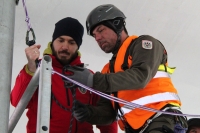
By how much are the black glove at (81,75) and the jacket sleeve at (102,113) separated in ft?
1.34

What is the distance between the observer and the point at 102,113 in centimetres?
232

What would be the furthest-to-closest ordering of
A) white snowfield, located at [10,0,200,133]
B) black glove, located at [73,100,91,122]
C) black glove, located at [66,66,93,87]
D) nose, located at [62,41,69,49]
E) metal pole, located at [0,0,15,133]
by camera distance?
white snowfield, located at [10,0,200,133] < nose, located at [62,41,69,49] < black glove, located at [73,100,91,122] < black glove, located at [66,66,93,87] < metal pole, located at [0,0,15,133]

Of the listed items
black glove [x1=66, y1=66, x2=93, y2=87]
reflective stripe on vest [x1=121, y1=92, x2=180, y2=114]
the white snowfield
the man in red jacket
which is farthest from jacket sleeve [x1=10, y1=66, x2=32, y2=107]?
the white snowfield

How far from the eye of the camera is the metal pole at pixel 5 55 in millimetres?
1396

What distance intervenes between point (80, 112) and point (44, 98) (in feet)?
2.81

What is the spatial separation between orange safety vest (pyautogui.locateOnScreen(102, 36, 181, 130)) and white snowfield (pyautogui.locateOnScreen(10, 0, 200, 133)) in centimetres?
147

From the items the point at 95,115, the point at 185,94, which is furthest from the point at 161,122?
the point at 185,94

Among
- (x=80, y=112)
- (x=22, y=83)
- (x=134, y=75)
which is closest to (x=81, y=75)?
(x=134, y=75)

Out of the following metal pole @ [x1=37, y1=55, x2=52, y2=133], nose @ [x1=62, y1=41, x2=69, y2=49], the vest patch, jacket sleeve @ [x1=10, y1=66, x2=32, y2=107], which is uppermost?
the vest patch

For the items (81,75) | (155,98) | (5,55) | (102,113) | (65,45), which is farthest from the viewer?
(65,45)

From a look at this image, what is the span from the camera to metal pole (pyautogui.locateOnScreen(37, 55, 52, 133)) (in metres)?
1.28

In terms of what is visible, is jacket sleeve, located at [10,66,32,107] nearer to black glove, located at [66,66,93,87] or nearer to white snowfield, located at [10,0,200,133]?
black glove, located at [66,66,93,87]

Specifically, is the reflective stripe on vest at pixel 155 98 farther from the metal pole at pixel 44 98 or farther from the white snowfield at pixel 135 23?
the white snowfield at pixel 135 23

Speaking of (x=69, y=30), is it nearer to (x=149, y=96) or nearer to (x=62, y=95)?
(x=62, y=95)
